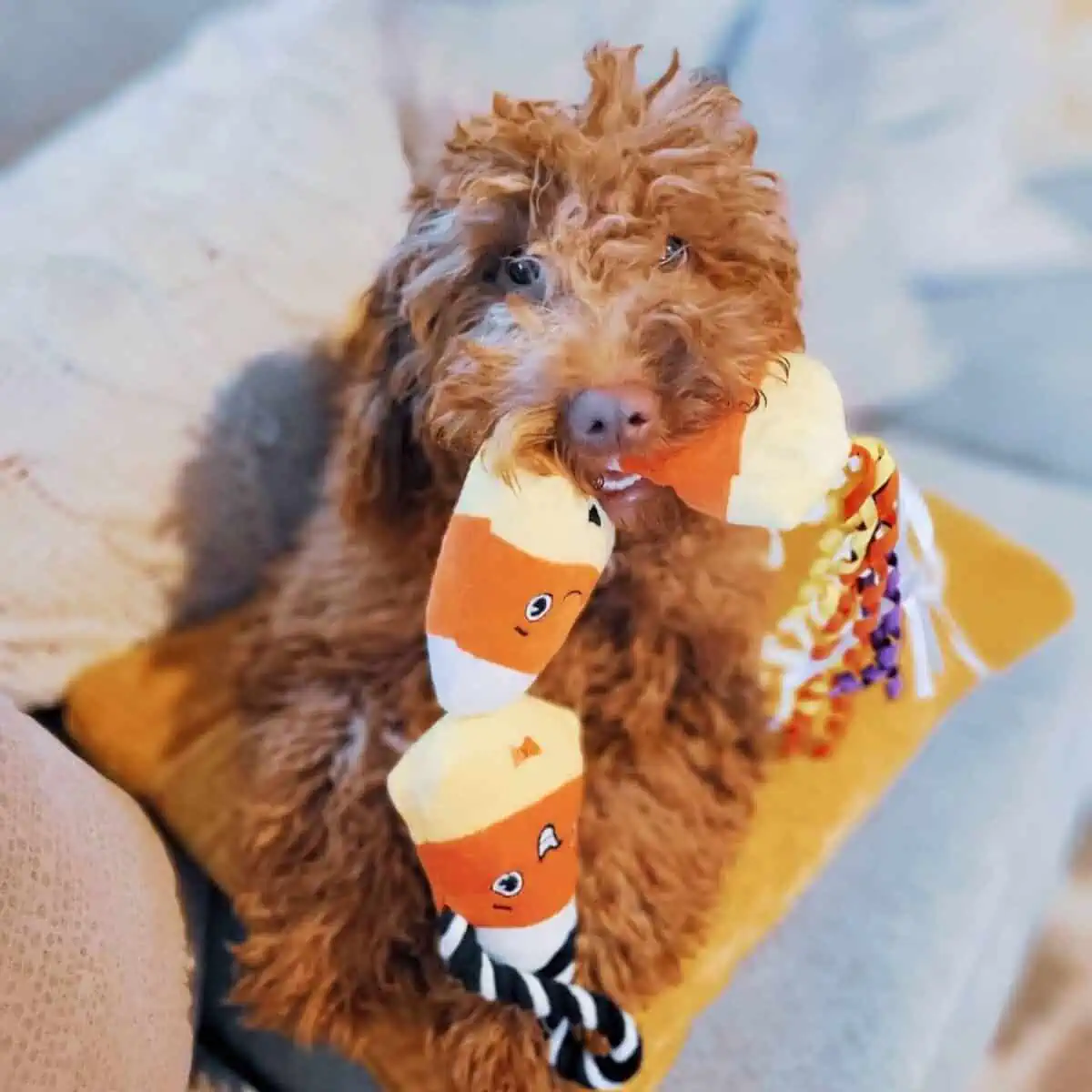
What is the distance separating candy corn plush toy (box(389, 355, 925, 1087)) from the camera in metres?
0.65

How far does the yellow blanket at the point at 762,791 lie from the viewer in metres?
0.85

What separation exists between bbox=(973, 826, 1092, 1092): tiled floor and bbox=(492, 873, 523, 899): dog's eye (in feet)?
3.00

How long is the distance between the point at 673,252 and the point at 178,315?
0.45m

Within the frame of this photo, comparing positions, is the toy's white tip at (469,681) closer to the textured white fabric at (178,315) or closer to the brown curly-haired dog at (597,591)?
the brown curly-haired dog at (597,591)

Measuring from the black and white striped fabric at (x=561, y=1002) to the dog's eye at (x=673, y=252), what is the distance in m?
0.43

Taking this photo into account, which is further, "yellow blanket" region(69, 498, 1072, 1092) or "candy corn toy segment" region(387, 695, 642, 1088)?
"yellow blanket" region(69, 498, 1072, 1092)

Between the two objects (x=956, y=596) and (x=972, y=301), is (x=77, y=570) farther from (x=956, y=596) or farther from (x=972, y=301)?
(x=972, y=301)

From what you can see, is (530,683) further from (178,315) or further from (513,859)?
(178,315)

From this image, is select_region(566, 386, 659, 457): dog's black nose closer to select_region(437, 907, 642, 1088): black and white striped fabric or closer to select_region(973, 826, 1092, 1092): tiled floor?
select_region(437, 907, 642, 1088): black and white striped fabric

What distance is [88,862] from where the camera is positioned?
73cm

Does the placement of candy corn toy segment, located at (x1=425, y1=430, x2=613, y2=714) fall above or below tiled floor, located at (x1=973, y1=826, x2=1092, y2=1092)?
above

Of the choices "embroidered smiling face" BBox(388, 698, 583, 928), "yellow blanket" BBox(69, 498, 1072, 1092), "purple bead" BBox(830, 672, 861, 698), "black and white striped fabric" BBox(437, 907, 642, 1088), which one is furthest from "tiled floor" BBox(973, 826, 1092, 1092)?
"embroidered smiling face" BBox(388, 698, 583, 928)

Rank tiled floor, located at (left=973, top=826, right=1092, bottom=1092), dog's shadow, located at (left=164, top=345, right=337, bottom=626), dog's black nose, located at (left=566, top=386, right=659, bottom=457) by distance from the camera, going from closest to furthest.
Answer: dog's black nose, located at (left=566, top=386, right=659, bottom=457)
dog's shadow, located at (left=164, top=345, right=337, bottom=626)
tiled floor, located at (left=973, top=826, right=1092, bottom=1092)

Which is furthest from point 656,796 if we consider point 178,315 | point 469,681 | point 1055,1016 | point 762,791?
point 1055,1016
